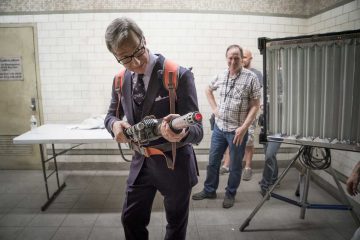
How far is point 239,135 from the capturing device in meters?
2.91

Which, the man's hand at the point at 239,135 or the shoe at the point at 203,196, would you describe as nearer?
the man's hand at the point at 239,135

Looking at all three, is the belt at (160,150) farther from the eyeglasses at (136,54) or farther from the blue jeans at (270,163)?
the blue jeans at (270,163)

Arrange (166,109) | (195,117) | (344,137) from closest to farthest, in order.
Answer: (195,117) < (166,109) < (344,137)

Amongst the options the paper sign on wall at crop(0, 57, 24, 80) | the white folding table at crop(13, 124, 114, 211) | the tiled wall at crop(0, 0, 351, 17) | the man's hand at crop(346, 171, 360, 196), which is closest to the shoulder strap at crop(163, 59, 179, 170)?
the man's hand at crop(346, 171, 360, 196)

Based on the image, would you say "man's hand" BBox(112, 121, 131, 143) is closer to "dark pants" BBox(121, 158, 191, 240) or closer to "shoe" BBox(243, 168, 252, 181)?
"dark pants" BBox(121, 158, 191, 240)

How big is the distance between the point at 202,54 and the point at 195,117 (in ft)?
10.4

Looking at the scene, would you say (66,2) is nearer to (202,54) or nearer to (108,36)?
(202,54)

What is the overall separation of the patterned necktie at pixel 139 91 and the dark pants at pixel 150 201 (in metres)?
0.36

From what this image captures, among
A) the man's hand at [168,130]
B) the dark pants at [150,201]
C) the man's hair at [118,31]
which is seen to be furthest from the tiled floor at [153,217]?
the man's hair at [118,31]

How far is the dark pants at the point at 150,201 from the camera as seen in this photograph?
64.6 inches

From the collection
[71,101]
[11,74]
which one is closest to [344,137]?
[71,101]

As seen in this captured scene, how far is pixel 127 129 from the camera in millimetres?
1604

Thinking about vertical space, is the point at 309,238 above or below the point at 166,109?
below

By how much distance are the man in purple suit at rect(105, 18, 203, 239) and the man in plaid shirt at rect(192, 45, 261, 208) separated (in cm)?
137
